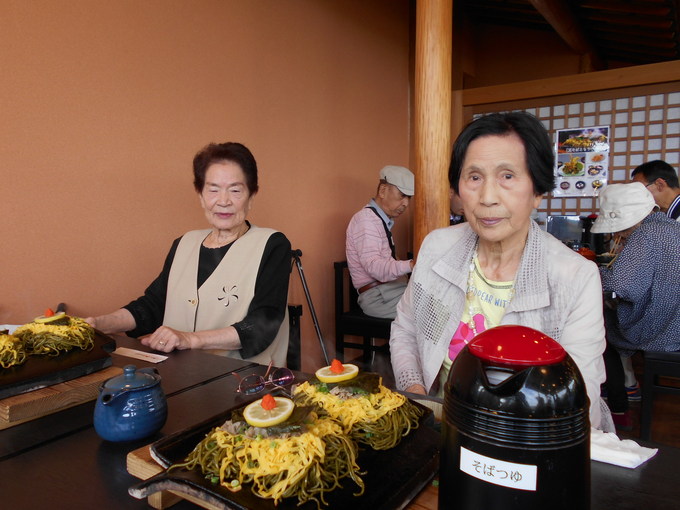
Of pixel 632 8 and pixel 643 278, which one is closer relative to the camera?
pixel 643 278

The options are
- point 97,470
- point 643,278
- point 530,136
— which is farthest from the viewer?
point 643,278

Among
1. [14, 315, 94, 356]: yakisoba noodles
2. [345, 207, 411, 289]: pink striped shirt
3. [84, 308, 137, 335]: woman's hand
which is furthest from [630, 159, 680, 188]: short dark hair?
[14, 315, 94, 356]: yakisoba noodles

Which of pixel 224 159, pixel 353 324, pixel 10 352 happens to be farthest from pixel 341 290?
pixel 10 352

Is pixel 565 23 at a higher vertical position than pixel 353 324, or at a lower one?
higher

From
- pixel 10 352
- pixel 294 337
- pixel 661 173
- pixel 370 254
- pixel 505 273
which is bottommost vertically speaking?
pixel 294 337

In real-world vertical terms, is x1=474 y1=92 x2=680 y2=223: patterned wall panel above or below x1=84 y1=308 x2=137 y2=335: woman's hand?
above

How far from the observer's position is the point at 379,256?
11.0 ft

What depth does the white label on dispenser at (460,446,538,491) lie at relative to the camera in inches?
20.9

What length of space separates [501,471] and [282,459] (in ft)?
1.03

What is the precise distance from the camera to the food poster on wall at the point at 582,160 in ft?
16.5

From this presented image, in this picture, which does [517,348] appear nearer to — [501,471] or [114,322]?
[501,471]

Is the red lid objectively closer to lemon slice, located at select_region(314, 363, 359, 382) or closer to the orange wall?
lemon slice, located at select_region(314, 363, 359, 382)

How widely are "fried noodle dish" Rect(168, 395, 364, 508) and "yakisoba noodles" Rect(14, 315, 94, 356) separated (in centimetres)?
74

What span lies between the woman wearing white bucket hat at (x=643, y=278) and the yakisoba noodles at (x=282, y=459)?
229cm
